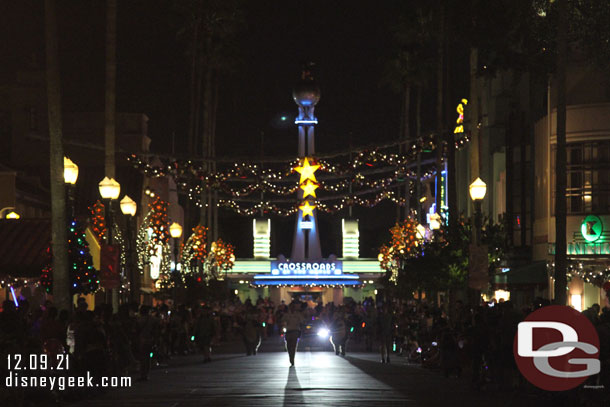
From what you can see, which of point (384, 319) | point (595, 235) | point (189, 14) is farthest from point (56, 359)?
point (189, 14)

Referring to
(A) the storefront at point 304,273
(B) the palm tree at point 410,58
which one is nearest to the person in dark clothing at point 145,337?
(B) the palm tree at point 410,58

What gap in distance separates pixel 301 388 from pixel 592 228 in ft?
63.1

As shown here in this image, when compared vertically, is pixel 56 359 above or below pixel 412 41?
below

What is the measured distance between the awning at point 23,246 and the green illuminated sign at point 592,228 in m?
17.2

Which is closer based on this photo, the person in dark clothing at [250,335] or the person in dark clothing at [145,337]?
the person in dark clothing at [145,337]

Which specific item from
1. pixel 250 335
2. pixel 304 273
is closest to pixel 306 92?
pixel 304 273

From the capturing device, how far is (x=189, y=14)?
6738 centimetres

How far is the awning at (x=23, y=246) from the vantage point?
3406cm

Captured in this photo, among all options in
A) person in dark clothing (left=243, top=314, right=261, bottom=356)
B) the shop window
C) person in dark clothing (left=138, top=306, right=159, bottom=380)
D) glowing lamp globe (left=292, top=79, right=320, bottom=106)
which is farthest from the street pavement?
glowing lamp globe (left=292, top=79, right=320, bottom=106)

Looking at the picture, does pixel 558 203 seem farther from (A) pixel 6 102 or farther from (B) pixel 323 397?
(A) pixel 6 102

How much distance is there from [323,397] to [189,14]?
4783 cm

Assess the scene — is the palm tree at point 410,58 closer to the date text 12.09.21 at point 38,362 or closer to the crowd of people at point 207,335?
the crowd of people at point 207,335

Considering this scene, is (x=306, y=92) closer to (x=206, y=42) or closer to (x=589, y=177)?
(x=206, y=42)

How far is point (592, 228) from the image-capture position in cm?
4084
